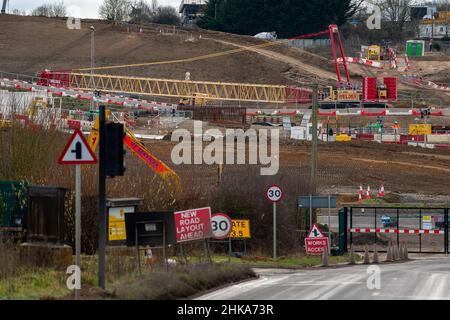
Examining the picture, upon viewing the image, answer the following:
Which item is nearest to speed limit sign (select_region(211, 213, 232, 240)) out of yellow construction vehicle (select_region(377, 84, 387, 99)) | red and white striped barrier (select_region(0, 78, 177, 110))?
red and white striped barrier (select_region(0, 78, 177, 110))

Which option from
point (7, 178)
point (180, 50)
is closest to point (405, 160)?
point (7, 178)

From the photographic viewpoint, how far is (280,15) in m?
148

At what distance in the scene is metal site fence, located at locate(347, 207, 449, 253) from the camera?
4225cm

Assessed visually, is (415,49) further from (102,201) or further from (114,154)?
(114,154)

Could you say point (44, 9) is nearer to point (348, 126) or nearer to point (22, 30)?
point (22, 30)

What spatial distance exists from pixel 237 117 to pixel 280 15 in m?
58.7

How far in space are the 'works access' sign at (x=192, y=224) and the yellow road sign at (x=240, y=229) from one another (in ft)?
30.6

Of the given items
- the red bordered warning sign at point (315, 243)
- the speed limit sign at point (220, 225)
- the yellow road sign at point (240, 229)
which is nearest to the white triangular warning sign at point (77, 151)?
the speed limit sign at point (220, 225)

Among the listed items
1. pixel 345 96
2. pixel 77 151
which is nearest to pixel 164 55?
pixel 345 96

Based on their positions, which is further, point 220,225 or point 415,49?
point 415,49

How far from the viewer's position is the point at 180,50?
140 metres

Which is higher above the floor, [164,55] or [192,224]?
[164,55]

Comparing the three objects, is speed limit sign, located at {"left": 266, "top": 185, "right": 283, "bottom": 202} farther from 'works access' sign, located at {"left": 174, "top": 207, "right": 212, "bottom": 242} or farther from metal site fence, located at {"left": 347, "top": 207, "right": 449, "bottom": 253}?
'works access' sign, located at {"left": 174, "top": 207, "right": 212, "bottom": 242}

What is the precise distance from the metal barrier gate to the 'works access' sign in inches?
622
